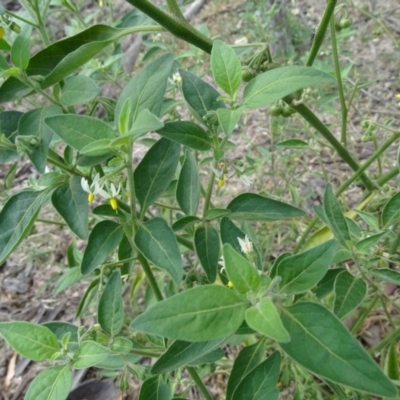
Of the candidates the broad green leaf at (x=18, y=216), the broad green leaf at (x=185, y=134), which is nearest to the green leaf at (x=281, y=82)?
the broad green leaf at (x=185, y=134)

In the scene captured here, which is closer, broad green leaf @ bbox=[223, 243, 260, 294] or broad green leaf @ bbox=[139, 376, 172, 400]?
broad green leaf @ bbox=[223, 243, 260, 294]

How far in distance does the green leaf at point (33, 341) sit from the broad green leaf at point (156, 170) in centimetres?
34

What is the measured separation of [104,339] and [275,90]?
649 mm

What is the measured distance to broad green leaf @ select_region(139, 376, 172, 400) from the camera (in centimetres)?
114

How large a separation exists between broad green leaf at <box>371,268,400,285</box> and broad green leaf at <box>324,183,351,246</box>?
0.10 metres

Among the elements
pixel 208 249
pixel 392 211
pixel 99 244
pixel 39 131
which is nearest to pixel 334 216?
pixel 392 211

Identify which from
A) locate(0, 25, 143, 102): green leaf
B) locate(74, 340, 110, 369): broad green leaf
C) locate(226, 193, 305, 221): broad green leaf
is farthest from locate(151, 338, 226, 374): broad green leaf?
locate(0, 25, 143, 102): green leaf

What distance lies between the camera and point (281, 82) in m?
0.86

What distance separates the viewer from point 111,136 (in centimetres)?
91

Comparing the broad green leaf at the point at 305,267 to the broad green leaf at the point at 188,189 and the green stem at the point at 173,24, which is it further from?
the green stem at the point at 173,24

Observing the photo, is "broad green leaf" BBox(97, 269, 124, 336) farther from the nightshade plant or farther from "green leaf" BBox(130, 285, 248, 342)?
"green leaf" BBox(130, 285, 248, 342)

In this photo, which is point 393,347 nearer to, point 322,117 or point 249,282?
point 249,282

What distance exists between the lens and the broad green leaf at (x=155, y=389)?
1.14m

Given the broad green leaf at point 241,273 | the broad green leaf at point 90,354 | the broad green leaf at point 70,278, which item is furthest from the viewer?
the broad green leaf at point 70,278
